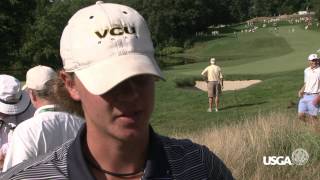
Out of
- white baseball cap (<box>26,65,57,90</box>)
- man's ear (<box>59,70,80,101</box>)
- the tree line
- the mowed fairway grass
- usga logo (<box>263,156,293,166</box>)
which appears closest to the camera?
man's ear (<box>59,70,80,101</box>)

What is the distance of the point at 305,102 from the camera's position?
1311 centimetres

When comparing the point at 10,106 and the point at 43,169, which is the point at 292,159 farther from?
the point at 43,169

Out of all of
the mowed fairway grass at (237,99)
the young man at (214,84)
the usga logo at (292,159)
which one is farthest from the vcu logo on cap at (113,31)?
the young man at (214,84)

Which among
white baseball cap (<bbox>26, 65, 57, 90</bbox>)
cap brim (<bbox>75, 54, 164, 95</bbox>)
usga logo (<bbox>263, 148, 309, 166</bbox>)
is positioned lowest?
usga logo (<bbox>263, 148, 309, 166</bbox>)

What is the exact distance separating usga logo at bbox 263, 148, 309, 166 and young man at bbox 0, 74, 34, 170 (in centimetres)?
306

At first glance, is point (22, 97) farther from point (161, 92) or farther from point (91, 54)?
point (161, 92)

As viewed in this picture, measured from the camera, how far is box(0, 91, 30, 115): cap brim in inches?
189

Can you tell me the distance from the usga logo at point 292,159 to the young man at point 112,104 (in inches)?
200

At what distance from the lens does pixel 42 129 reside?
11.8 feet

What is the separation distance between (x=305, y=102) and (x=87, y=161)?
1146cm

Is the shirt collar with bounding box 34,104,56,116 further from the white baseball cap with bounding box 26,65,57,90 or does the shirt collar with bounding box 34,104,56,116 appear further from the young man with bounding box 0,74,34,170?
the young man with bounding box 0,74,34,170

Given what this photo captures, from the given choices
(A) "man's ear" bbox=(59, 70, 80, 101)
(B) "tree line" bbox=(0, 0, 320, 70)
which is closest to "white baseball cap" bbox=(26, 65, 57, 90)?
(A) "man's ear" bbox=(59, 70, 80, 101)

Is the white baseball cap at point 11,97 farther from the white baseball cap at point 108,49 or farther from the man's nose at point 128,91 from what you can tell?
the man's nose at point 128,91

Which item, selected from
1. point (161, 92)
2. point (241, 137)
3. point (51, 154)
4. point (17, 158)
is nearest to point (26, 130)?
point (17, 158)
